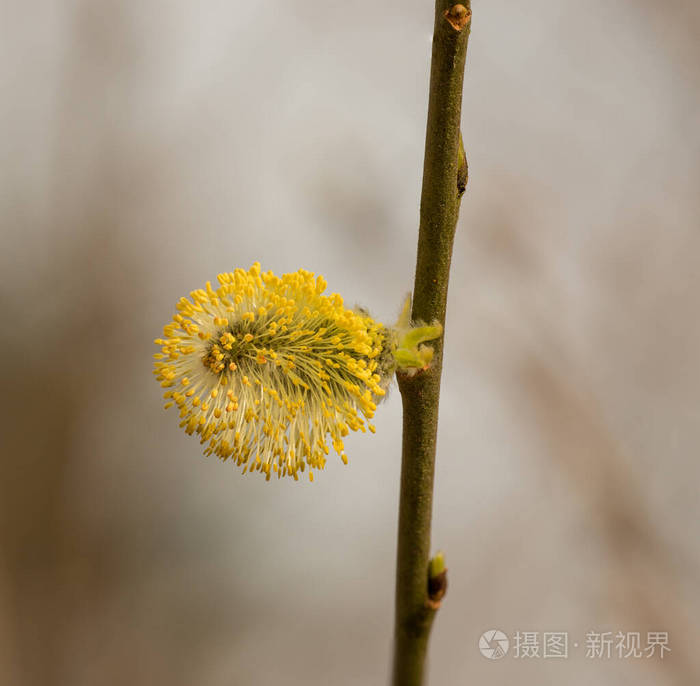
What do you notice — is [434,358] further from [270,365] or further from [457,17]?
[457,17]

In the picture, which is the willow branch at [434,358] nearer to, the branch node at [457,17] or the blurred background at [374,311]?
the branch node at [457,17]

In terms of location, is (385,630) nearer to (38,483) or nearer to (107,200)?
(38,483)

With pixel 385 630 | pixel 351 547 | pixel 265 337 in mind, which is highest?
pixel 265 337

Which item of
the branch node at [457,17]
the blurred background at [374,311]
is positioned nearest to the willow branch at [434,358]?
the branch node at [457,17]

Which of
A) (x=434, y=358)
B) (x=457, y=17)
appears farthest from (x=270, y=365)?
(x=457, y=17)

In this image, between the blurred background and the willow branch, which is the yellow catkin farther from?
the blurred background

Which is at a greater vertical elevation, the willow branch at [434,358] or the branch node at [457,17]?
the branch node at [457,17]

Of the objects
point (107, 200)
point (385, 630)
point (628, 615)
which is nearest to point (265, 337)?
point (107, 200)
